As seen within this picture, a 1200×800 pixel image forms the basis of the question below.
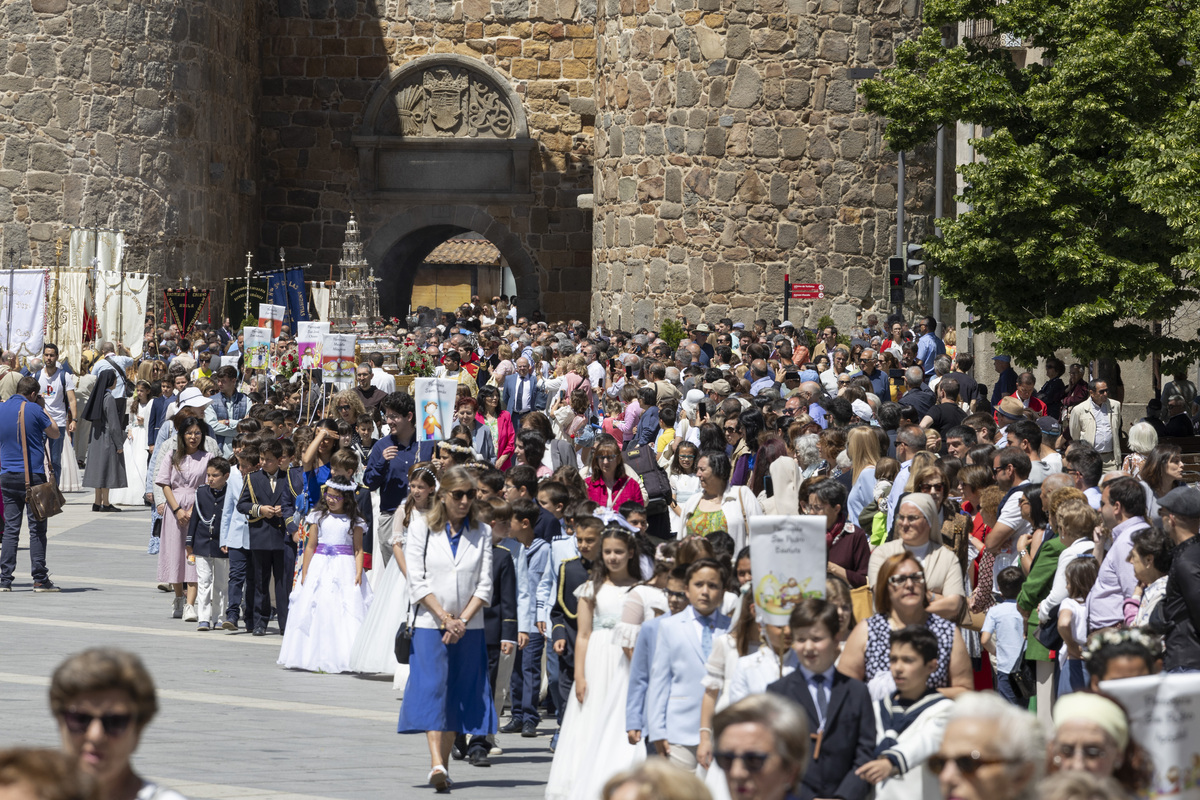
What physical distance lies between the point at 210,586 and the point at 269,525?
80 cm

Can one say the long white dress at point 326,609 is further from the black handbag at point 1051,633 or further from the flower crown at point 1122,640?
the flower crown at point 1122,640

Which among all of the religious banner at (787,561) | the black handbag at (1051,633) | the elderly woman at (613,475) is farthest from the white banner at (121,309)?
the religious banner at (787,561)

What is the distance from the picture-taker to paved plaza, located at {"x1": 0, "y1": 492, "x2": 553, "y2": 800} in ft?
27.0

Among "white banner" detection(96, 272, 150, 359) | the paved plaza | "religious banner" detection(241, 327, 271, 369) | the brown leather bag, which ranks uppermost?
"white banner" detection(96, 272, 150, 359)

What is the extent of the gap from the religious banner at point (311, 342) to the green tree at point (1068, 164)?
6.70 m

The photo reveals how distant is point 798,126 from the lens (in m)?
29.2

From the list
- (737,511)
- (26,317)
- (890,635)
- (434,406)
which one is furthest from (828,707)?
(26,317)

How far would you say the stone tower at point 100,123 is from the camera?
94.3 ft

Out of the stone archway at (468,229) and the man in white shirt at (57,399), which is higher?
the stone archway at (468,229)

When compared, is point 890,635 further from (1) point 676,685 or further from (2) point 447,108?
(2) point 447,108

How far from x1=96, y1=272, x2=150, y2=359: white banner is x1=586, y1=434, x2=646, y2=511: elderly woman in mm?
A: 14370

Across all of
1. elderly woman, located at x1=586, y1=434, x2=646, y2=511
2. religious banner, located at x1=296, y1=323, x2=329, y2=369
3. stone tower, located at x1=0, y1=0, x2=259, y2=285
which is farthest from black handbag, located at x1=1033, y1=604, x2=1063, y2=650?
stone tower, located at x1=0, y1=0, x2=259, y2=285

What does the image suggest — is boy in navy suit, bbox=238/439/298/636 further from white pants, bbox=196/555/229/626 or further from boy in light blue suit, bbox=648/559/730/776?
boy in light blue suit, bbox=648/559/730/776

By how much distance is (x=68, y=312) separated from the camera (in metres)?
24.6
